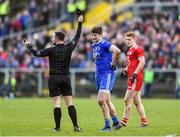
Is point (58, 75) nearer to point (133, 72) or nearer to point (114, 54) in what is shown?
point (114, 54)

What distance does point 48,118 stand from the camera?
21.4 meters

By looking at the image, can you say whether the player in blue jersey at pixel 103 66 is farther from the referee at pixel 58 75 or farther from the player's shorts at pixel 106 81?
the referee at pixel 58 75

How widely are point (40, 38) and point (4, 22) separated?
3.25 meters

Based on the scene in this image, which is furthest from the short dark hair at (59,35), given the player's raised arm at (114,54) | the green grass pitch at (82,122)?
the green grass pitch at (82,122)

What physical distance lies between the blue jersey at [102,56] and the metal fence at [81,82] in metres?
19.3

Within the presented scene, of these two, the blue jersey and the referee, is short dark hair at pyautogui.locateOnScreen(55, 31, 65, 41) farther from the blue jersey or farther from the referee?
the blue jersey

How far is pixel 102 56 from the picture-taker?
56.9ft

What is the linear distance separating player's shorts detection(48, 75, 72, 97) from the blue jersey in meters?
0.95

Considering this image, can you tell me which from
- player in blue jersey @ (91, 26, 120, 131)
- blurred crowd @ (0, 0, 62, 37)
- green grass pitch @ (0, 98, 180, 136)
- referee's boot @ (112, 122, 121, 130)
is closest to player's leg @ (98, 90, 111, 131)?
player in blue jersey @ (91, 26, 120, 131)

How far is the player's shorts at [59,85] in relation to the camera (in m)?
16.8

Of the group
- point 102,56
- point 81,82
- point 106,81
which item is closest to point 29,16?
point 81,82

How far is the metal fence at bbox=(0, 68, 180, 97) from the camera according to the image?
121 feet

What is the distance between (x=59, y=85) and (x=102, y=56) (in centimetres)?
129

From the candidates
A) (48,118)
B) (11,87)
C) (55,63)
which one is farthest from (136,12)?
(55,63)
